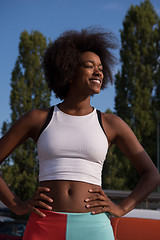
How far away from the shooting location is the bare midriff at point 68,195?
6.41ft

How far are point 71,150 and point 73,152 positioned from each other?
1 cm

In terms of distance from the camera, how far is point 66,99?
2.30 meters

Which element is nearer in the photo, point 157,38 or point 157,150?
point 157,150

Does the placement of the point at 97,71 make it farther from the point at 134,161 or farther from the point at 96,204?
the point at 96,204

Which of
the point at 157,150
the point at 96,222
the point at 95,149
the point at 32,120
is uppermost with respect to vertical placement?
the point at 157,150

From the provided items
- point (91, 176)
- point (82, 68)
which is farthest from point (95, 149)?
point (82, 68)

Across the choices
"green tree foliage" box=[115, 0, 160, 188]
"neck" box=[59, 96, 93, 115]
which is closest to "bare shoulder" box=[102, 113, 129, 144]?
"neck" box=[59, 96, 93, 115]

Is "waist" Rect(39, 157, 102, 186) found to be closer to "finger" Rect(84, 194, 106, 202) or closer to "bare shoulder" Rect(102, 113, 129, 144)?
"finger" Rect(84, 194, 106, 202)

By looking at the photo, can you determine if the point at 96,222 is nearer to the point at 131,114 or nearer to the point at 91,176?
the point at 91,176

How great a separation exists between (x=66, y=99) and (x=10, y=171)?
2674 cm

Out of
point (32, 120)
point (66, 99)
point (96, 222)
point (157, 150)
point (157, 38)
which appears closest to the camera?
point (96, 222)

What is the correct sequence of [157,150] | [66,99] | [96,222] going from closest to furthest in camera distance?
1. [96,222]
2. [66,99]
3. [157,150]

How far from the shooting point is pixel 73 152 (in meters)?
1.99

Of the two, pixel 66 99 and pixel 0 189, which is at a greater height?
pixel 66 99
